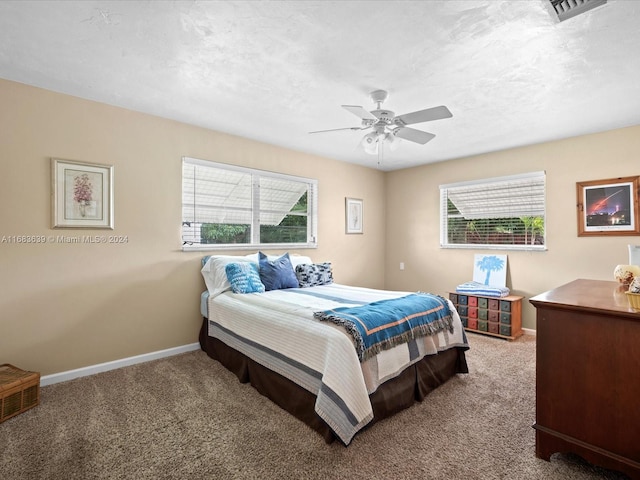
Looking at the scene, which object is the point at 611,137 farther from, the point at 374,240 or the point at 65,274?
the point at 65,274

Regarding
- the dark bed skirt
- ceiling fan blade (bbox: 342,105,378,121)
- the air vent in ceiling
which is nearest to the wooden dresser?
the dark bed skirt

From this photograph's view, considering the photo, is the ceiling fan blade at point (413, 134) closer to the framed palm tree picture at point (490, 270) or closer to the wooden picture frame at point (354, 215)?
the wooden picture frame at point (354, 215)

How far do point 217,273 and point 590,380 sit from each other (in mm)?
3093

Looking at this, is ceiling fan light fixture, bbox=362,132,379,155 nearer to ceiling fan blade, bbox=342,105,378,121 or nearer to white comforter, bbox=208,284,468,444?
ceiling fan blade, bbox=342,105,378,121

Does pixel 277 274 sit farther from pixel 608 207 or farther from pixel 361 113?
pixel 608 207

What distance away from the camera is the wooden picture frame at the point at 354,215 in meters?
5.29

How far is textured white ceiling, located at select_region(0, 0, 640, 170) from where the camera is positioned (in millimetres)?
1839

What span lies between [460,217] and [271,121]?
3276mm

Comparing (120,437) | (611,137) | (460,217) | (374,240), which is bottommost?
(120,437)

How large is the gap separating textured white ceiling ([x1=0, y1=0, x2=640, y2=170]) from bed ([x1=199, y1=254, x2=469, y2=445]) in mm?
1763

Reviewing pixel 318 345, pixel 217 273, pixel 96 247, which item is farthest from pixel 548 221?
pixel 96 247

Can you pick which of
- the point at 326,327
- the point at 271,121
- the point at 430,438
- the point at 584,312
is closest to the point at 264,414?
the point at 326,327

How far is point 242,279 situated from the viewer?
3307mm

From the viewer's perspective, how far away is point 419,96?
2863mm
